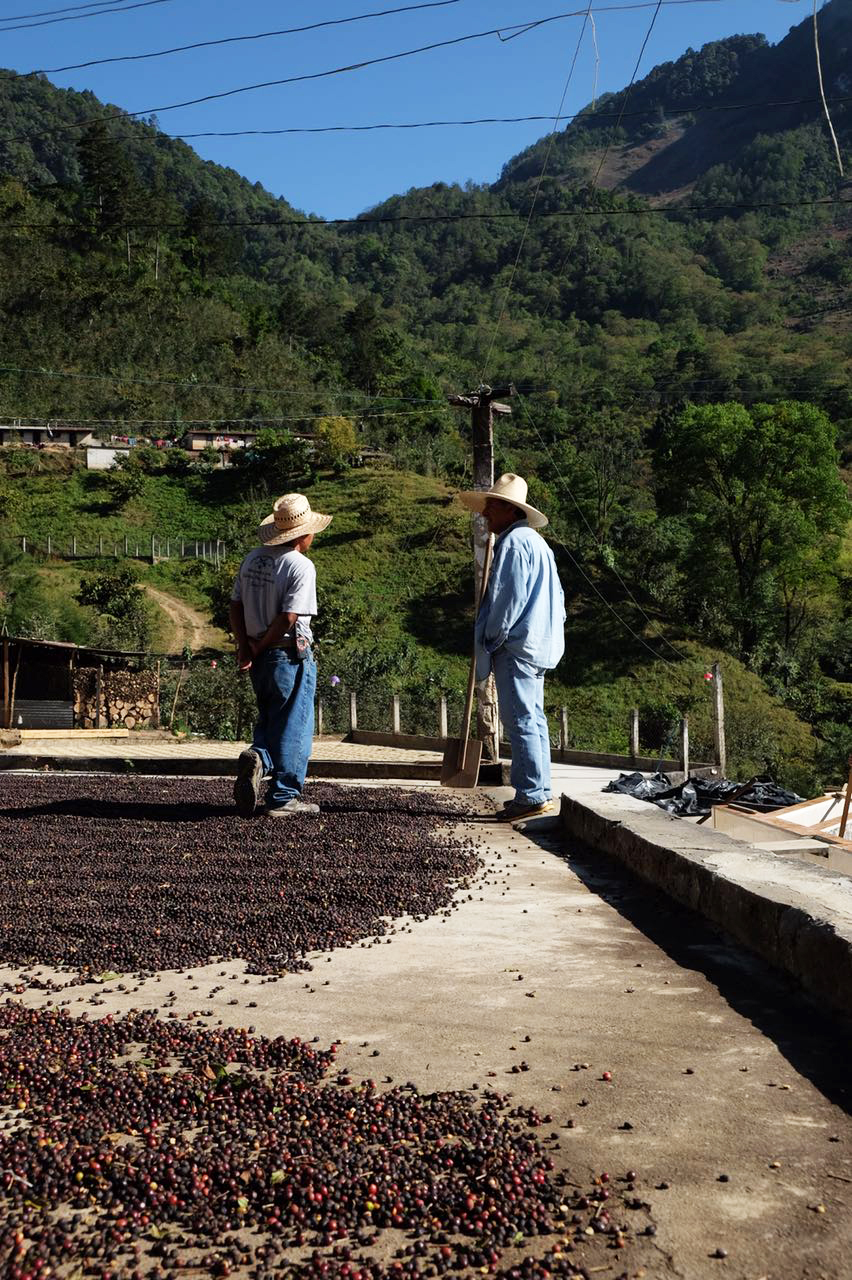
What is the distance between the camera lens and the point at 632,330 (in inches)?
4441

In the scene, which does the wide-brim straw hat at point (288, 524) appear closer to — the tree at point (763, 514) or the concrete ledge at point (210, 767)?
the concrete ledge at point (210, 767)

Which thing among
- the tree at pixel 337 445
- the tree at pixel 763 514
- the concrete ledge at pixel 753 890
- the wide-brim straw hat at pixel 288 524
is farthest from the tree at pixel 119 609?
the concrete ledge at pixel 753 890

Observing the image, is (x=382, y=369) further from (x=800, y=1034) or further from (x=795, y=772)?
(x=800, y=1034)

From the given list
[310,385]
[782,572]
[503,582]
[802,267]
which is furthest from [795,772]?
[802,267]

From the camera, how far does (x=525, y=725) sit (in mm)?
6316

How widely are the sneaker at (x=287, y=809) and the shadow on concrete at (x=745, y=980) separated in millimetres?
1929

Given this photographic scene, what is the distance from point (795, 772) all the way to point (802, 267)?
122 meters

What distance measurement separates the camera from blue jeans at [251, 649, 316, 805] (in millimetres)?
6285

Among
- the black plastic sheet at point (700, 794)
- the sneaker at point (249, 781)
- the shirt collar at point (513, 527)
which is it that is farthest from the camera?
the black plastic sheet at point (700, 794)

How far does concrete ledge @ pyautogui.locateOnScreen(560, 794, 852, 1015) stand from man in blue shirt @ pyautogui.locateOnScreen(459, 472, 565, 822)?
37.2 inches

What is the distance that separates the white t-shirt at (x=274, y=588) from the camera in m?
6.41

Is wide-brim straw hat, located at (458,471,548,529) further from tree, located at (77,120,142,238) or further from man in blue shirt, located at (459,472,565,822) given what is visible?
tree, located at (77,120,142,238)

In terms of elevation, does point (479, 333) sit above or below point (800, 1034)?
above

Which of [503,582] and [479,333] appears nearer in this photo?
[503,582]
